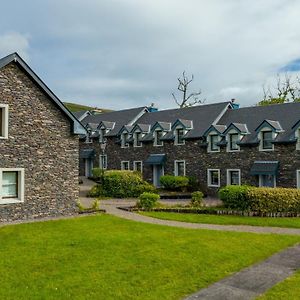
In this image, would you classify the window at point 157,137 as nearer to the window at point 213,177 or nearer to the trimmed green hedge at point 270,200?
the window at point 213,177

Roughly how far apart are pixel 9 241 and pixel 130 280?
21.2ft

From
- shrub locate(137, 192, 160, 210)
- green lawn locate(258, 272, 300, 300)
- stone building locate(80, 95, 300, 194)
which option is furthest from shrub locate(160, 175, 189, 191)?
green lawn locate(258, 272, 300, 300)

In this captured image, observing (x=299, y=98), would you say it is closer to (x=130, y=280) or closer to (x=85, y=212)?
(x=85, y=212)

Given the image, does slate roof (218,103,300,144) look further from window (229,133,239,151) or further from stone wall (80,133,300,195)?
stone wall (80,133,300,195)

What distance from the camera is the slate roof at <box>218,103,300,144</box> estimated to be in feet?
102

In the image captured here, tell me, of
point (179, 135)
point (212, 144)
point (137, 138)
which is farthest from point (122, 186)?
point (137, 138)

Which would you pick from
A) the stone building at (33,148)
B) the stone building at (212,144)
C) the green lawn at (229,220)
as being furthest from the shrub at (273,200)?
the stone building at (33,148)

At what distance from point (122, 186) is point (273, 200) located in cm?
1364

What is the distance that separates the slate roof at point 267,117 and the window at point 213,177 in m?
3.77

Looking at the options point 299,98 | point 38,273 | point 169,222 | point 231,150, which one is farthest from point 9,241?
point 299,98

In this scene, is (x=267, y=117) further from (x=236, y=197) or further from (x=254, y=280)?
(x=254, y=280)

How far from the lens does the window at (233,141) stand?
109 feet

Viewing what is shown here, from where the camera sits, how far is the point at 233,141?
1319 inches

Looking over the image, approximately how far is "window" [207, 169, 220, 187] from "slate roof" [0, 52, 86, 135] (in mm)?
16056
